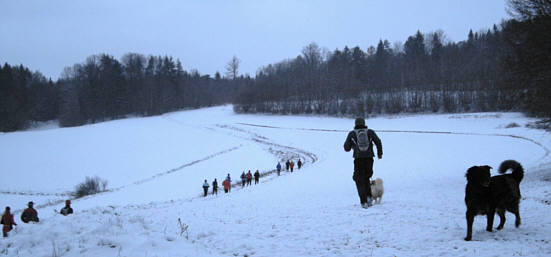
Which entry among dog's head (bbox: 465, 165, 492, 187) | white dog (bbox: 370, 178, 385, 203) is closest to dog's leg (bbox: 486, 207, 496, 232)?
dog's head (bbox: 465, 165, 492, 187)

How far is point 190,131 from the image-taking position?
2564 inches

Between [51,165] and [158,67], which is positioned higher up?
[158,67]

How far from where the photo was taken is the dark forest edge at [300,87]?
68.9 m

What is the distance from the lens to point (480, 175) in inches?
191

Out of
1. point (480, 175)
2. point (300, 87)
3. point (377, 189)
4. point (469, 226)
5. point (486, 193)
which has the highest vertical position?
point (300, 87)

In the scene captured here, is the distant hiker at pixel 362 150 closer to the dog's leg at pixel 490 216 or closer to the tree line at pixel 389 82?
the dog's leg at pixel 490 216

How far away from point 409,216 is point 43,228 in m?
7.13

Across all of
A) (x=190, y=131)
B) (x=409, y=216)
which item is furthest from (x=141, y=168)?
(x=409, y=216)

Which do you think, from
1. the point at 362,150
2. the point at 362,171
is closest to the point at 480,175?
the point at 362,150

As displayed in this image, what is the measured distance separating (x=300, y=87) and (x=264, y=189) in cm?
6959

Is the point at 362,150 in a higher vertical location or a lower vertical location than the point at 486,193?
higher

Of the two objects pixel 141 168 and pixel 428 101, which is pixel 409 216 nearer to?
pixel 141 168

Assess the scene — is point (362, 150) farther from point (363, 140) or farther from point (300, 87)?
point (300, 87)

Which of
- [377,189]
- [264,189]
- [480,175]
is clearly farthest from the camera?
[264,189]
